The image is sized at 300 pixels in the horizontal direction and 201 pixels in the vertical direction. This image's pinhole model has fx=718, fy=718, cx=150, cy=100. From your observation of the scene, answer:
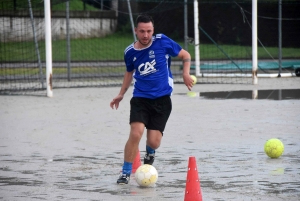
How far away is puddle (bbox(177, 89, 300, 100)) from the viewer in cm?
1736

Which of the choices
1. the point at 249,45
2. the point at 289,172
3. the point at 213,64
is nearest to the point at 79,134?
the point at 289,172

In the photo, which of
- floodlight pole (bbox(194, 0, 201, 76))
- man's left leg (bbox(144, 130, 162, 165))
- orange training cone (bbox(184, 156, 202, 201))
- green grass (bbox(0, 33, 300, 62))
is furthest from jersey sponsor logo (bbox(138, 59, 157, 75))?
green grass (bbox(0, 33, 300, 62))

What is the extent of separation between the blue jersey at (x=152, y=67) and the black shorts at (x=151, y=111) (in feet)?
0.22

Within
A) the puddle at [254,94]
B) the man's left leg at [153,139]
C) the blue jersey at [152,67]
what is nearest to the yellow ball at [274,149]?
the man's left leg at [153,139]

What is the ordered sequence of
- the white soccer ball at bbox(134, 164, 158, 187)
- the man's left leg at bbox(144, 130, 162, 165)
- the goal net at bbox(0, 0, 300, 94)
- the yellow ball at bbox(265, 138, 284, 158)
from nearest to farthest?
1. the white soccer ball at bbox(134, 164, 158, 187)
2. the man's left leg at bbox(144, 130, 162, 165)
3. the yellow ball at bbox(265, 138, 284, 158)
4. the goal net at bbox(0, 0, 300, 94)

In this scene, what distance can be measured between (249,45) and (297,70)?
979cm

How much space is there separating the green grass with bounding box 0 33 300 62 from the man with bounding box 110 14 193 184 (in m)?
21.4

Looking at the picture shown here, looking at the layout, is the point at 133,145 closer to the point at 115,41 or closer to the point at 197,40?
the point at 197,40

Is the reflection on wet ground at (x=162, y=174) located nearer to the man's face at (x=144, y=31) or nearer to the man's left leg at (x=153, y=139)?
the man's left leg at (x=153, y=139)

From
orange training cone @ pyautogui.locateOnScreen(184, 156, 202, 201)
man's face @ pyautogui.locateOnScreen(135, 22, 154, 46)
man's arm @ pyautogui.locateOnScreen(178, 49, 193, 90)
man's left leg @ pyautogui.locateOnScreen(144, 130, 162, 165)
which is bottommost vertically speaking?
orange training cone @ pyautogui.locateOnScreen(184, 156, 202, 201)

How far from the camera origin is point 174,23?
35.4 metres

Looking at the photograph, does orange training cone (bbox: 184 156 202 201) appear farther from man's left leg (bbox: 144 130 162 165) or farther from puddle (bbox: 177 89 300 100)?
puddle (bbox: 177 89 300 100)

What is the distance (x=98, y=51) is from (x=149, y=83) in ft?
87.4

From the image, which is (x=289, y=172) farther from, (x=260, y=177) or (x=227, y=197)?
(x=227, y=197)
